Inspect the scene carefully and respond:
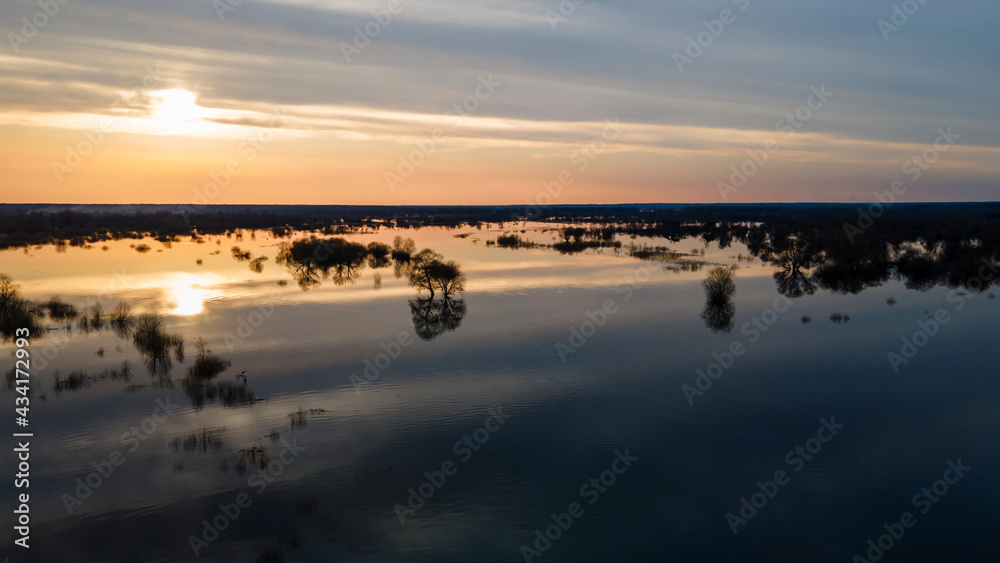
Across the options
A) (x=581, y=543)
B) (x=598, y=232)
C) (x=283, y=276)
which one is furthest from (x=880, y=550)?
(x=598, y=232)

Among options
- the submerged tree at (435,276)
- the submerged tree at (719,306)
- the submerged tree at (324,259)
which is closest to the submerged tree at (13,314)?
the submerged tree at (324,259)

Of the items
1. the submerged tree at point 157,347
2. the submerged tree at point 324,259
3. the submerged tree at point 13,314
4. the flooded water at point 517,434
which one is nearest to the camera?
the flooded water at point 517,434

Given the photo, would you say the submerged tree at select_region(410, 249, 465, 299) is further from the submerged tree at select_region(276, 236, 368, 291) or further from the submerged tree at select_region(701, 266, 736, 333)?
the submerged tree at select_region(701, 266, 736, 333)

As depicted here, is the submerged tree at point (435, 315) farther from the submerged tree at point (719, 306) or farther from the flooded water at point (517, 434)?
the submerged tree at point (719, 306)

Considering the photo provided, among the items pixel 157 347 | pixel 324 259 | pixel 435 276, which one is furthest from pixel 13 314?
pixel 324 259

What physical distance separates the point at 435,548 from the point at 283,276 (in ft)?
114

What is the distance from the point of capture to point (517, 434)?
52.9 ft

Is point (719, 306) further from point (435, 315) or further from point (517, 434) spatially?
point (517, 434)

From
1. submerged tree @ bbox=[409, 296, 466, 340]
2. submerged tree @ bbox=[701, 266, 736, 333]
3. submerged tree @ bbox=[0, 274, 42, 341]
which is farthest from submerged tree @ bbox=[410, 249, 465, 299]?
submerged tree @ bbox=[0, 274, 42, 341]

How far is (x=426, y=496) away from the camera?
1313cm

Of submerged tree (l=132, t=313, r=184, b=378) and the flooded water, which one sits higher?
submerged tree (l=132, t=313, r=184, b=378)

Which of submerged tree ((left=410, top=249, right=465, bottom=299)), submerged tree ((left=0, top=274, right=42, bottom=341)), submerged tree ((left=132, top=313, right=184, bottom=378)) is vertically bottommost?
submerged tree ((left=132, top=313, right=184, bottom=378))

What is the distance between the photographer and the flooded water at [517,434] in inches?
462

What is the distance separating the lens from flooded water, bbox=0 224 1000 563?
38.5ft
